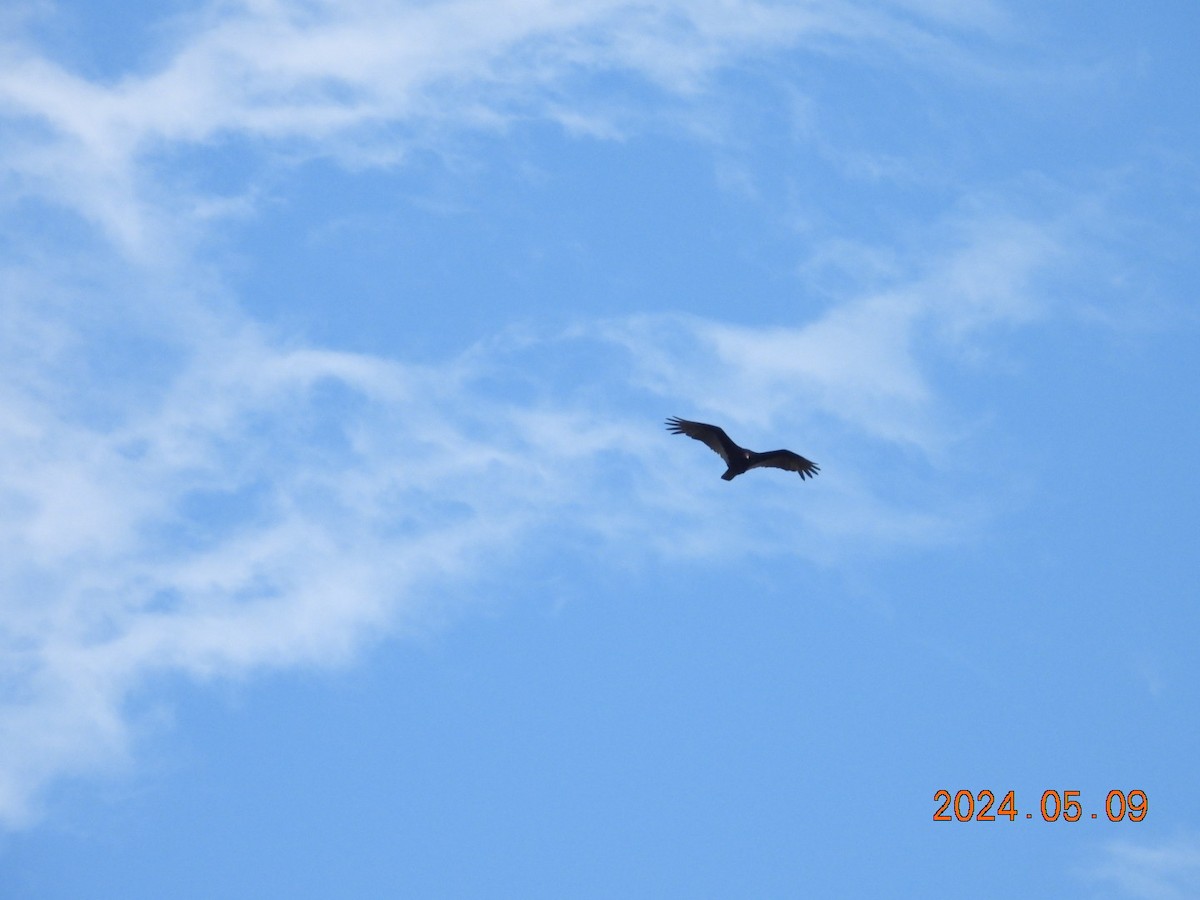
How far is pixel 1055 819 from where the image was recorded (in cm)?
4119

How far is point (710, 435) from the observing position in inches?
1847

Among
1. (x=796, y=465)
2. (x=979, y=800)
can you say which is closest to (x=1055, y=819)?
(x=979, y=800)

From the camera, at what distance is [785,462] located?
46.8 m

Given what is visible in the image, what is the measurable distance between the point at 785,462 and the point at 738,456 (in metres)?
1.48

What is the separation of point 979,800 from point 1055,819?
122 inches

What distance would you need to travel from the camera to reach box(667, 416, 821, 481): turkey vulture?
4647 centimetres

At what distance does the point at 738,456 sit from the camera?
153 feet

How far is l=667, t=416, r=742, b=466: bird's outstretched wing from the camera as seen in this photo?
4653cm

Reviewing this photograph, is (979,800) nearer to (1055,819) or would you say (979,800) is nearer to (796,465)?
(1055,819)

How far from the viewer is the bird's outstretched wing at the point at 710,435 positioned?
46.5 m

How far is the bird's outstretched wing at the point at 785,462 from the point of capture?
46.3 m

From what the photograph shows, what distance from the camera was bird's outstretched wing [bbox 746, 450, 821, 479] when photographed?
46.3m

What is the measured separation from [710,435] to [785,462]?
2.45m

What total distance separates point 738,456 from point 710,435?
43.3 inches
